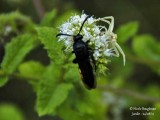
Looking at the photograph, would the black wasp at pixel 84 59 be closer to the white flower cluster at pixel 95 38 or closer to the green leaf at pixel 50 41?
the white flower cluster at pixel 95 38

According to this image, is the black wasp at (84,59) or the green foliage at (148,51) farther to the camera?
the green foliage at (148,51)

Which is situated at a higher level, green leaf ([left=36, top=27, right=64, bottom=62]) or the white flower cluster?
green leaf ([left=36, top=27, right=64, bottom=62])

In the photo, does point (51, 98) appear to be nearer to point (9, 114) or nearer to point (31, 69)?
point (31, 69)

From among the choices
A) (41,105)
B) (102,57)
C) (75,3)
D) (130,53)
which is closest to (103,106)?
(130,53)

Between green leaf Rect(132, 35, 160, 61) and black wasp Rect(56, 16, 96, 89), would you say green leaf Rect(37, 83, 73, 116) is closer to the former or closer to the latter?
black wasp Rect(56, 16, 96, 89)

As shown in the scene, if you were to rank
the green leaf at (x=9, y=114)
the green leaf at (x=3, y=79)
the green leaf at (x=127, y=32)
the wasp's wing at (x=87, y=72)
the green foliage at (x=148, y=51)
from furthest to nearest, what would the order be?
the green leaf at (x=9, y=114) → the green foliage at (x=148, y=51) → the green leaf at (x=127, y=32) → the green leaf at (x=3, y=79) → the wasp's wing at (x=87, y=72)

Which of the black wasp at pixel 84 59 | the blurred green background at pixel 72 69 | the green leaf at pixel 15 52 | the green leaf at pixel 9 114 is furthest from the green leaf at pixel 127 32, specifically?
the green leaf at pixel 9 114

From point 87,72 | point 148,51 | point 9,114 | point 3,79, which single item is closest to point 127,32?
point 148,51

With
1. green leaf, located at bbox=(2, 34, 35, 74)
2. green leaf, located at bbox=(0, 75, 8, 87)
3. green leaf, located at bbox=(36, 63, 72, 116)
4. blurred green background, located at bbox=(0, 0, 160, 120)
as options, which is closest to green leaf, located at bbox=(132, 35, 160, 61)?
blurred green background, located at bbox=(0, 0, 160, 120)
